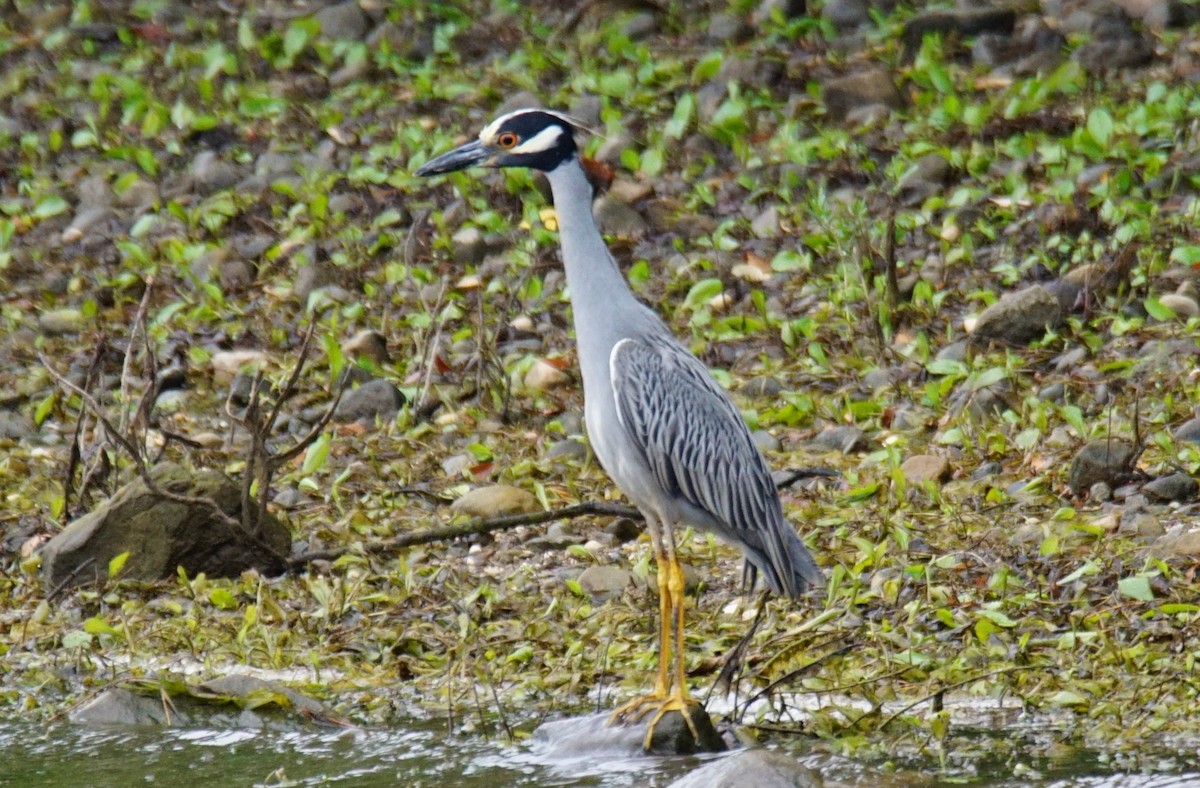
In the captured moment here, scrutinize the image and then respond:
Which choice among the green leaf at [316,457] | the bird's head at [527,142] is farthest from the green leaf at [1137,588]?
the green leaf at [316,457]

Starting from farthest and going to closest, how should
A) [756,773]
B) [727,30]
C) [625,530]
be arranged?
1. [727,30]
2. [625,530]
3. [756,773]

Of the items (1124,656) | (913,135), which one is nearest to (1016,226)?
(913,135)

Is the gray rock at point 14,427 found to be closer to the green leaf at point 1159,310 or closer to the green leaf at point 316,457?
the green leaf at point 316,457

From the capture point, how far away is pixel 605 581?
6680 millimetres

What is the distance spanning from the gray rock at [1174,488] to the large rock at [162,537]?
130 inches

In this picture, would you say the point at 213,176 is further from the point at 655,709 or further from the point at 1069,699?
the point at 1069,699

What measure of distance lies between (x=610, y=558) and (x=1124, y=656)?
6.77ft

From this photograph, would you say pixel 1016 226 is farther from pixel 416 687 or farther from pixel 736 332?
pixel 416 687

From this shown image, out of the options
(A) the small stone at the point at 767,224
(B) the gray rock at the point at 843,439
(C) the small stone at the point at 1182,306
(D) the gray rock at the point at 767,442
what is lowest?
(B) the gray rock at the point at 843,439

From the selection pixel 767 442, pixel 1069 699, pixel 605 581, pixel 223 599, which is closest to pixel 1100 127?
pixel 767 442

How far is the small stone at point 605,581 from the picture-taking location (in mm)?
6645

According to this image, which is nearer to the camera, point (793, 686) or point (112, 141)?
point (793, 686)

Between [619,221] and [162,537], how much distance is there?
3.84 meters

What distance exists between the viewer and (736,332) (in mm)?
8945
